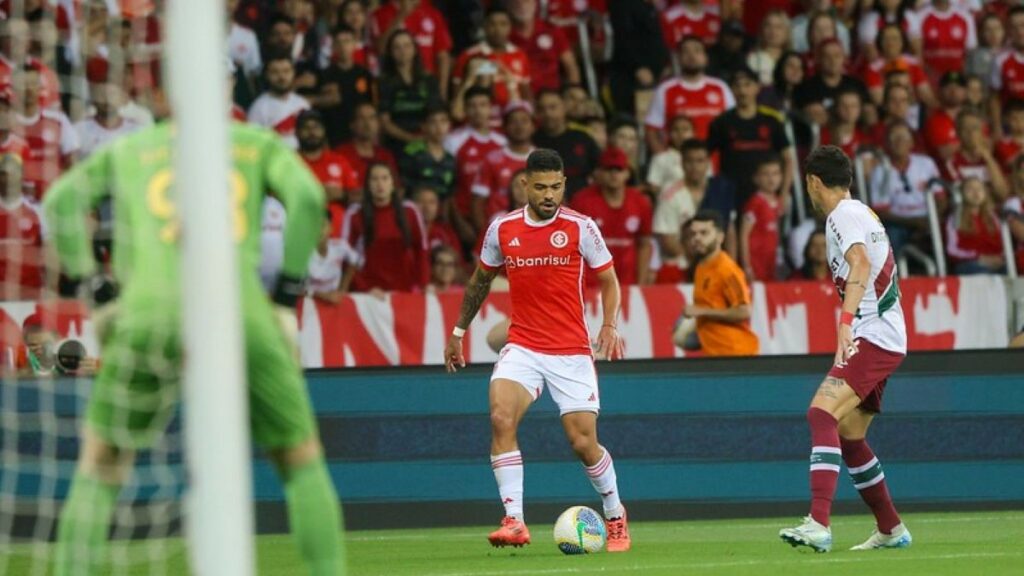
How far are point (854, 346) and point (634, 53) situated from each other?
32.0 ft

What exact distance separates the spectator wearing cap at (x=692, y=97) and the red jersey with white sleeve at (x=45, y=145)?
6.56 metres

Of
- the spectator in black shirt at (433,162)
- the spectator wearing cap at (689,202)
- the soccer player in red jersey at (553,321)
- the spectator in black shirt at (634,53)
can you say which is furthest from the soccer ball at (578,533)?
the spectator in black shirt at (634,53)

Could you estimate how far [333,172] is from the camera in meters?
16.5

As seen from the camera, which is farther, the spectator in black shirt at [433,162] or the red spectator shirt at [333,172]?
the spectator in black shirt at [433,162]

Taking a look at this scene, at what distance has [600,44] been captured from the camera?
65.4ft

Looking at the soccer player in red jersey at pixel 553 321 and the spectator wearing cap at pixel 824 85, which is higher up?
the spectator wearing cap at pixel 824 85

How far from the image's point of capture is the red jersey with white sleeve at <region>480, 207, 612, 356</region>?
11.4 metres

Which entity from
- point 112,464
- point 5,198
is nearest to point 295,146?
point 5,198

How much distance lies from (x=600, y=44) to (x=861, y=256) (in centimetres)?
1001

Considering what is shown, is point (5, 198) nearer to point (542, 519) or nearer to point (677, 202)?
point (542, 519)

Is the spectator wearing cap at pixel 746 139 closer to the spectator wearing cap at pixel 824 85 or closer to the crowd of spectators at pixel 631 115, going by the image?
the crowd of spectators at pixel 631 115

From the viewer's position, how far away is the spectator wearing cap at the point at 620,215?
1669cm

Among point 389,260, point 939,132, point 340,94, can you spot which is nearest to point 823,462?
point 389,260

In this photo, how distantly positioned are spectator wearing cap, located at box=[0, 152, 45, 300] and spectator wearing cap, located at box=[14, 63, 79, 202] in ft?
0.72
